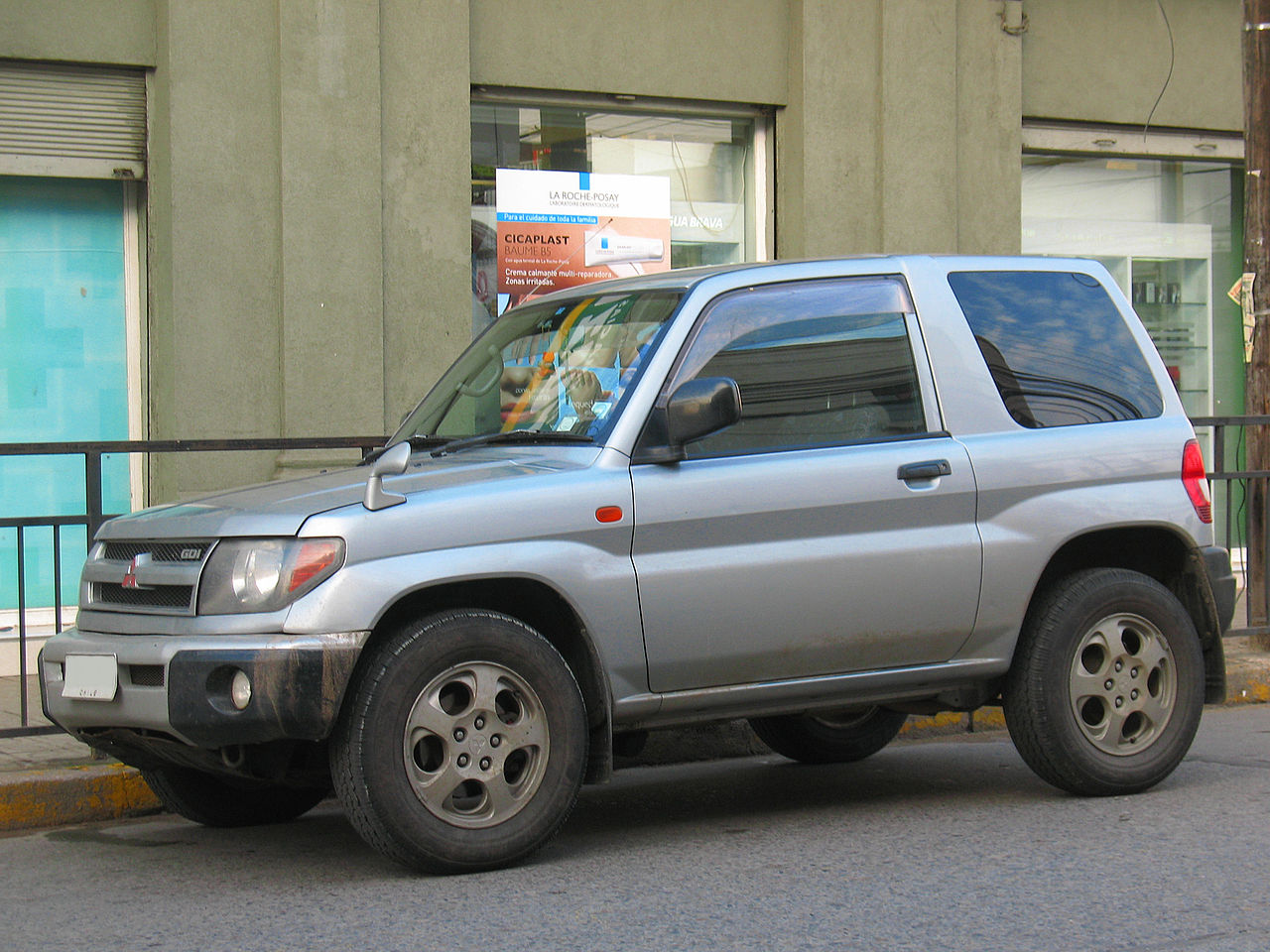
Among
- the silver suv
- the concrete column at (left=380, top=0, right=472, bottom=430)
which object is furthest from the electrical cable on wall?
the silver suv

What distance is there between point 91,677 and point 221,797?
42.4 inches

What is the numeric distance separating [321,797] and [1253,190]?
6592mm

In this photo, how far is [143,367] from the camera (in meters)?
10.4

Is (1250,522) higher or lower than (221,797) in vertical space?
higher

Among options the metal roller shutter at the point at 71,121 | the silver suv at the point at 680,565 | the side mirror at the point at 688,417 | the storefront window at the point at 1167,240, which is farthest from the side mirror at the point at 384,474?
the storefront window at the point at 1167,240

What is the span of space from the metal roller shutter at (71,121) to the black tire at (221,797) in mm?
5246

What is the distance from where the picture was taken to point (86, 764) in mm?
6586

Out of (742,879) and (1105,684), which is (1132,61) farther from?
(742,879)

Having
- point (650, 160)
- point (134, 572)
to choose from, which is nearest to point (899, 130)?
point (650, 160)

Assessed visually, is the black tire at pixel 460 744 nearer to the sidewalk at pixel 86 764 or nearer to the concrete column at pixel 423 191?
the sidewalk at pixel 86 764

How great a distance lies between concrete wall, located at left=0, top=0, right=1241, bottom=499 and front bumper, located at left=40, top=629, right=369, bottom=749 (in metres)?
5.31

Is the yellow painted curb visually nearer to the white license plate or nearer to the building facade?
the white license plate

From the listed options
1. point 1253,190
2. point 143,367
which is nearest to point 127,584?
point 143,367

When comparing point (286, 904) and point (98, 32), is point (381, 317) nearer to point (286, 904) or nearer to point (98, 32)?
point (98, 32)
